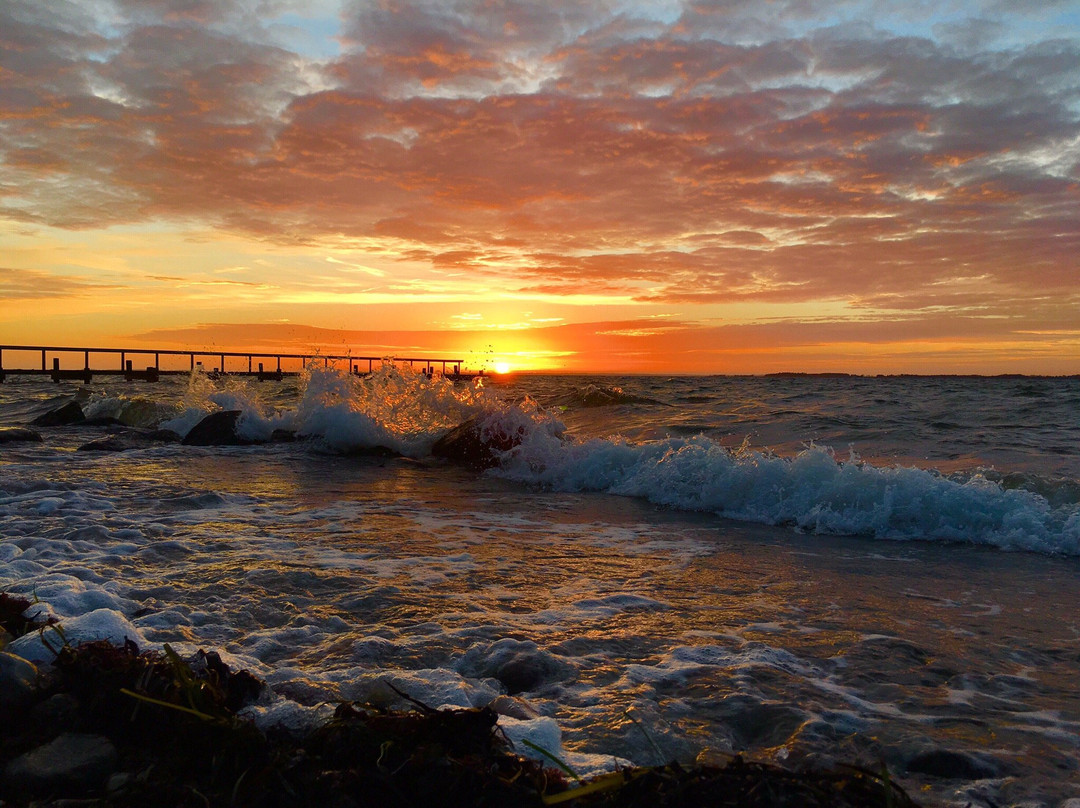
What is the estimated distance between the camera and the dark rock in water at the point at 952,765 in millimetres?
2498

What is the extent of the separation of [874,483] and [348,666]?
21.0ft

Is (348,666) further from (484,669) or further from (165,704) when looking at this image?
(165,704)

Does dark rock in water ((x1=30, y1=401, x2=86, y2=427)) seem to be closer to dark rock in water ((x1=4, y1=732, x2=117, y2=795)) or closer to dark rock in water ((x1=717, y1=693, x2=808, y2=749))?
dark rock in water ((x1=4, y1=732, x2=117, y2=795))

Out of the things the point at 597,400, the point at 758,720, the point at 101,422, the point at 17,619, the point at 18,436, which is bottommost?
the point at 101,422

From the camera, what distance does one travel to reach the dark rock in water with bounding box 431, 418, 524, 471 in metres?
12.0

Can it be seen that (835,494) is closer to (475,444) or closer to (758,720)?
(758,720)

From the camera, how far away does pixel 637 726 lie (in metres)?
2.79

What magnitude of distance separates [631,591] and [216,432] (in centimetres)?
1140

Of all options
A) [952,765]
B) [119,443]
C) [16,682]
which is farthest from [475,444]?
[952,765]

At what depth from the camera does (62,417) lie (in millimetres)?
15820

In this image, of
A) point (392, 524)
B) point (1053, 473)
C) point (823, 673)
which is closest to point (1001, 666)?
point (823, 673)

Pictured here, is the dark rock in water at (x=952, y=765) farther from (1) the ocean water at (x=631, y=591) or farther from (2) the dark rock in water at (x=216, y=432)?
(2) the dark rock in water at (x=216, y=432)

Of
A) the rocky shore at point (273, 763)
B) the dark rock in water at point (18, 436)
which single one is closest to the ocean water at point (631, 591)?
the rocky shore at point (273, 763)

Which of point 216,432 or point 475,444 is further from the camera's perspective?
point 216,432
